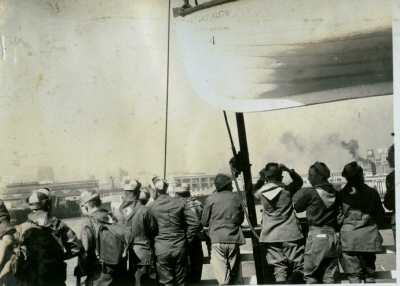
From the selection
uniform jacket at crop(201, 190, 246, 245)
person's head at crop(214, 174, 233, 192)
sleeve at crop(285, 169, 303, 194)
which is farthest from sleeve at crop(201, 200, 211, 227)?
sleeve at crop(285, 169, 303, 194)

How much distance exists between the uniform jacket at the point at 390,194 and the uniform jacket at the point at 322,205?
0.39 m

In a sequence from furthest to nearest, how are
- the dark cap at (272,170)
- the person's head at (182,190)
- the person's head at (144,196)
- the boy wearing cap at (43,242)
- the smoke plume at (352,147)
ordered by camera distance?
the person's head at (182,190) → the person's head at (144,196) → the smoke plume at (352,147) → the dark cap at (272,170) → the boy wearing cap at (43,242)

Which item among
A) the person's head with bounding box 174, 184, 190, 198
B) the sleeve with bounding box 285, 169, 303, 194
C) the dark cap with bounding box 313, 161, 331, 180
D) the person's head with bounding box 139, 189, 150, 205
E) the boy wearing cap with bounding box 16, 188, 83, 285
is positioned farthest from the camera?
the person's head with bounding box 174, 184, 190, 198

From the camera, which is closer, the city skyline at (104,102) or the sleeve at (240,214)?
the sleeve at (240,214)

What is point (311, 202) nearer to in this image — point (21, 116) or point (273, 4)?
point (273, 4)

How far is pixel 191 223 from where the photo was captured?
349cm

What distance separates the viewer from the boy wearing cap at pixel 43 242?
10.2 feet

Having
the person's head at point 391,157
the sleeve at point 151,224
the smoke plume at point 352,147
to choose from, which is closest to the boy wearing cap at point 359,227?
the person's head at point 391,157

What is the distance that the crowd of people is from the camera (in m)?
3.13

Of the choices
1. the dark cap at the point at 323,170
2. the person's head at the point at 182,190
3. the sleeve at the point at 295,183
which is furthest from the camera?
the person's head at the point at 182,190

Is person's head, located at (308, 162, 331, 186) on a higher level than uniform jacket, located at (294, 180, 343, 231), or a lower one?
higher

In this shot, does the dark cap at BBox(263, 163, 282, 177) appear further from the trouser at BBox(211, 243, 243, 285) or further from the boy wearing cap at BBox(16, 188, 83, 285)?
the boy wearing cap at BBox(16, 188, 83, 285)

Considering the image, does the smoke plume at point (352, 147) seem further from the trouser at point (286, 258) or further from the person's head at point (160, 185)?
the person's head at point (160, 185)

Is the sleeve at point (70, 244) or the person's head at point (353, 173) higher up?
the person's head at point (353, 173)
